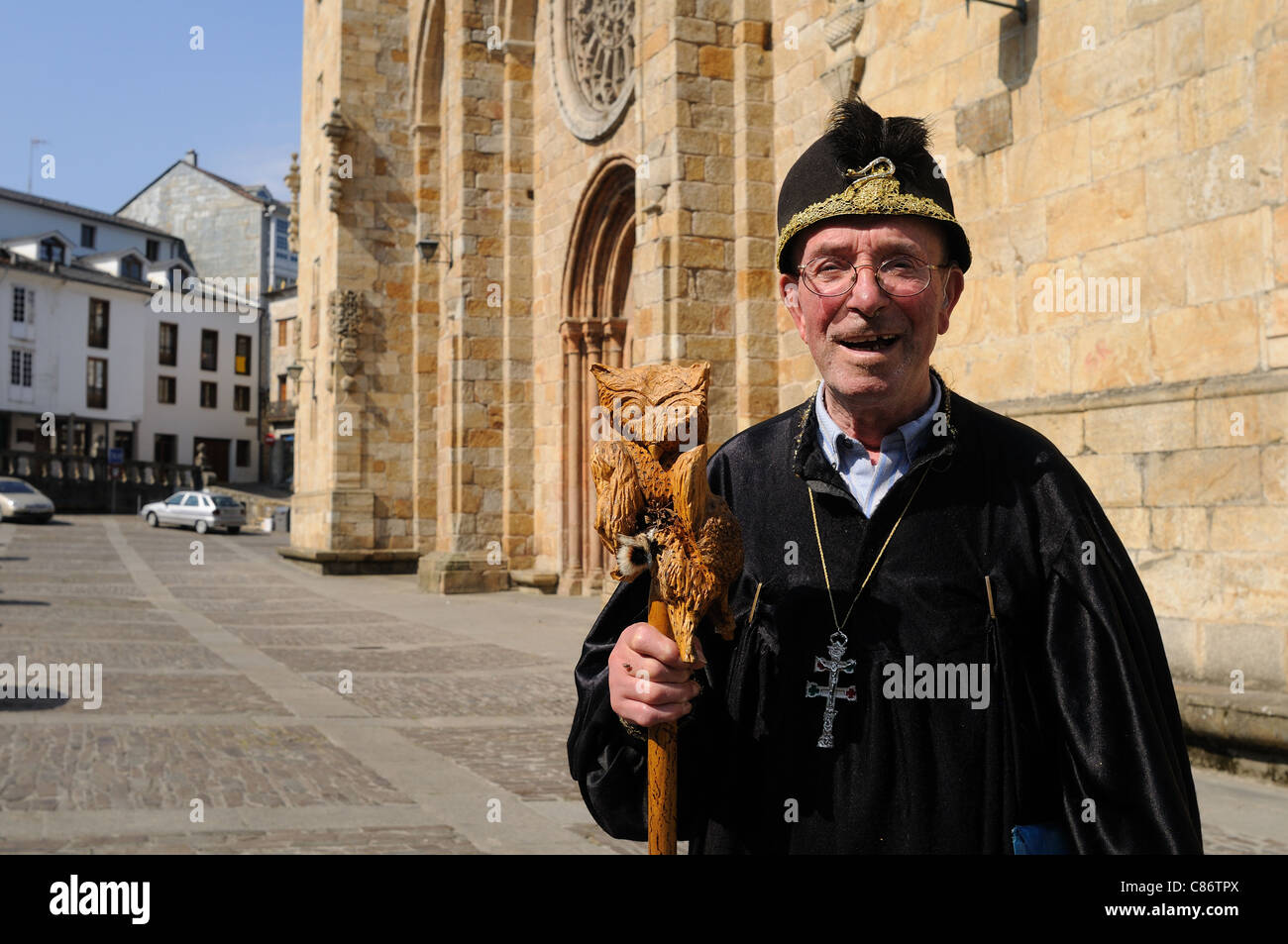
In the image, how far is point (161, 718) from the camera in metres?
7.53

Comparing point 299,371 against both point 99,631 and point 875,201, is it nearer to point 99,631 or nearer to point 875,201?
point 99,631

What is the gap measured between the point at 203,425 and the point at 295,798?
62.9 metres

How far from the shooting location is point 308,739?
707 cm

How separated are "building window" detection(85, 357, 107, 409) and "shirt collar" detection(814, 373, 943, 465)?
62368 mm

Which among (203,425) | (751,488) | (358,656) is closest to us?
(751,488)

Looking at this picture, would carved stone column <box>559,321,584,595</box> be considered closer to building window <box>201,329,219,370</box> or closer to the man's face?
the man's face

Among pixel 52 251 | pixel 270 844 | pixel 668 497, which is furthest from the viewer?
pixel 52 251

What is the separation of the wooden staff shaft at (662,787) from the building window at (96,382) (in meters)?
62.6

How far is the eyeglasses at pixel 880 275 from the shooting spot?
184 cm

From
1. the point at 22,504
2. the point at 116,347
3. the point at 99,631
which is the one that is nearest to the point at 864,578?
the point at 99,631

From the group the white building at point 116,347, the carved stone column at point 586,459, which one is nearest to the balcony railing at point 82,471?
the white building at point 116,347

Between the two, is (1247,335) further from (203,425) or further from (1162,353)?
(203,425)

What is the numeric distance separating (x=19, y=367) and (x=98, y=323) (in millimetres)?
4836
